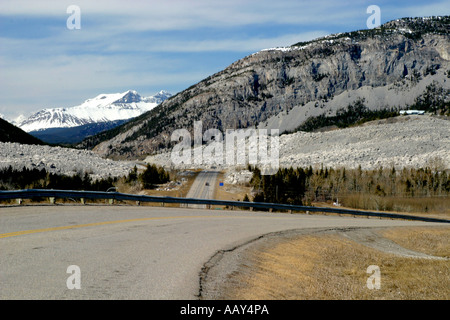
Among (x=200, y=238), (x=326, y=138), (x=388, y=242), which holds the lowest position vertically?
(x=388, y=242)

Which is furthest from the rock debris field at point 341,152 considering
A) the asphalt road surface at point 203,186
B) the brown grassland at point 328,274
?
the brown grassland at point 328,274

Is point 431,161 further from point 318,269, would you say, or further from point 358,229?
point 318,269

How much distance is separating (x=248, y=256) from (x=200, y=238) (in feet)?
8.61

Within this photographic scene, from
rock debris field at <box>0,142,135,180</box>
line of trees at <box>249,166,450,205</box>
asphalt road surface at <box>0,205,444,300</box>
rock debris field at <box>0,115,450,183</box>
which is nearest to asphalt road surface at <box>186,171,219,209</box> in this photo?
rock debris field at <box>0,115,450,183</box>

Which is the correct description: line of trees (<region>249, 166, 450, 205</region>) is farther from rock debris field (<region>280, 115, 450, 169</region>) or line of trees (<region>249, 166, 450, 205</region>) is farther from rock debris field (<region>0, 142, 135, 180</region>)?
rock debris field (<region>0, 142, 135, 180</region>)

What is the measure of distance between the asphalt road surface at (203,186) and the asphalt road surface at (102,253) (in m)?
61.0

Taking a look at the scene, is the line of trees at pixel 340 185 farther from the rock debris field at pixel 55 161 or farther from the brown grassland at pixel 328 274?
the brown grassland at pixel 328 274

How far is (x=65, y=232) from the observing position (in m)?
13.6

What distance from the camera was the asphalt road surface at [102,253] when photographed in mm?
7746

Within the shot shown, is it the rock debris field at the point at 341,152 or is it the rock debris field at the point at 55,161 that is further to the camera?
the rock debris field at the point at 341,152

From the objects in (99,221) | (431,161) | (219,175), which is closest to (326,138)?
(431,161)

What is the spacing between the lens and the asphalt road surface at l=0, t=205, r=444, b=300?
25.4ft
